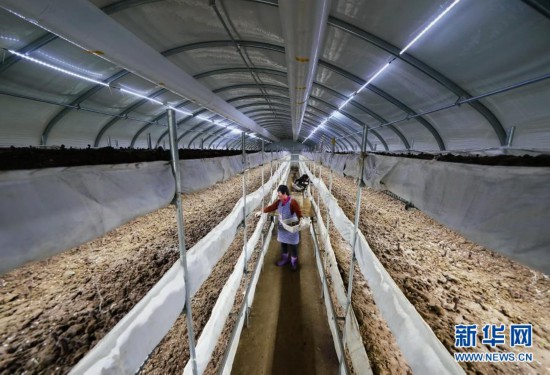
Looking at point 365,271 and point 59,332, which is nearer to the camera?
point 59,332

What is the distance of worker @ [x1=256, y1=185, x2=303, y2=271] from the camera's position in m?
3.28

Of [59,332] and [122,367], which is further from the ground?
[122,367]

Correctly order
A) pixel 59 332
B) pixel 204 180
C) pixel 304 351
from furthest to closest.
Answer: pixel 304 351 → pixel 204 180 → pixel 59 332

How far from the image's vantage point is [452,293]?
1.80 m

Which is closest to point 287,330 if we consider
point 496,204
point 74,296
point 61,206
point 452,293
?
point 452,293

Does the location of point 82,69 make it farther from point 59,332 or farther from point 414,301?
point 414,301

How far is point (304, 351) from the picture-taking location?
2117 millimetres

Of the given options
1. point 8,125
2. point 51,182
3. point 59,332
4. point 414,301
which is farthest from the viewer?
point 8,125

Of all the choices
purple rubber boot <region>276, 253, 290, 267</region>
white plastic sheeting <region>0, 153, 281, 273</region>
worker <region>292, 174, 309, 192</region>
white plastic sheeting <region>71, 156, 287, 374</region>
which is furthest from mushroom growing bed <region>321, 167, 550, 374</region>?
worker <region>292, 174, 309, 192</region>

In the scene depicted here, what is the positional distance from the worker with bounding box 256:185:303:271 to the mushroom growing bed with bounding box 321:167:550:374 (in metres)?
0.82

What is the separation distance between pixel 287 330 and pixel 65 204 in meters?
2.53

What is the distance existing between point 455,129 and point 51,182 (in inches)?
247

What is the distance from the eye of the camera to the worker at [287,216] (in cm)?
328

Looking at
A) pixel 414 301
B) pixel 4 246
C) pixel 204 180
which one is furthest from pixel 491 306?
pixel 4 246
